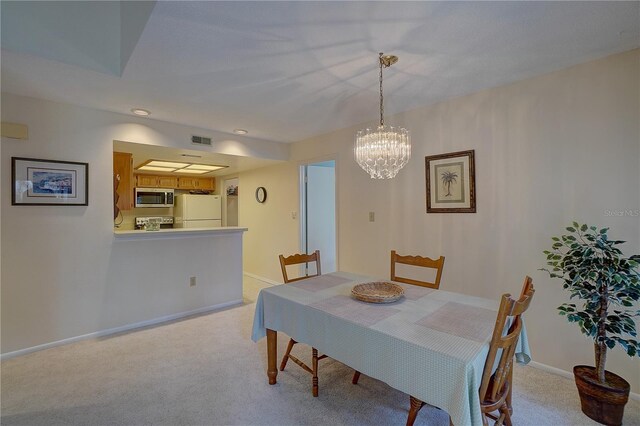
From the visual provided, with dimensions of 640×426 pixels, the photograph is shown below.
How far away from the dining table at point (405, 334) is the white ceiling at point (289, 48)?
64.4 inches

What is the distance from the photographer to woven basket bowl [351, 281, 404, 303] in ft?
5.72

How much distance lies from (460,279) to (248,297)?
115 inches

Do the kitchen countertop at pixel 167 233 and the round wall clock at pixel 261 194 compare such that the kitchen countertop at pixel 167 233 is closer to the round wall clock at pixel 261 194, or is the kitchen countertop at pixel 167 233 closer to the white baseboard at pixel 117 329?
the white baseboard at pixel 117 329

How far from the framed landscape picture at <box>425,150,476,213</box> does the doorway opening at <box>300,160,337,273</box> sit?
5.64 ft

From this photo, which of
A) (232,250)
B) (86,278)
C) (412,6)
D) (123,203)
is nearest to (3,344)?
(86,278)

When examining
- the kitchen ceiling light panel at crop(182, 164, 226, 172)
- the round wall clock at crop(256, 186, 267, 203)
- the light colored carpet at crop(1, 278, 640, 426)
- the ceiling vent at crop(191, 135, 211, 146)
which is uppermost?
the ceiling vent at crop(191, 135, 211, 146)

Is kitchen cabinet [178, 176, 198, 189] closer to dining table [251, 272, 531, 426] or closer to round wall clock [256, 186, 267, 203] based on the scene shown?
round wall clock [256, 186, 267, 203]

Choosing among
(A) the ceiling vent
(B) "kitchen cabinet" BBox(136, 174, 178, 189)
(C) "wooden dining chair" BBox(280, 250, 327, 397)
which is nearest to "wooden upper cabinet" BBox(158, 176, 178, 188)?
(B) "kitchen cabinet" BBox(136, 174, 178, 189)

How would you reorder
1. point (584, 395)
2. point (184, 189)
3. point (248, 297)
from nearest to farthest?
point (584, 395)
point (248, 297)
point (184, 189)

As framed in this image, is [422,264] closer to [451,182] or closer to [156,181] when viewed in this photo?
[451,182]

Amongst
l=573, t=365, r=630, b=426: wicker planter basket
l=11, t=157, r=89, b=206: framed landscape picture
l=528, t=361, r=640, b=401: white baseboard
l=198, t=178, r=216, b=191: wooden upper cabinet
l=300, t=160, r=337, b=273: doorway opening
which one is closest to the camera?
l=573, t=365, r=630, b=426: wicker planter basket

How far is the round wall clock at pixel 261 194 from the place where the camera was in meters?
5.18

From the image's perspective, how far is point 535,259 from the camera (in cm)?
236

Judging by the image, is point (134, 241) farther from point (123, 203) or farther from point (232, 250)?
point (232, 250)
